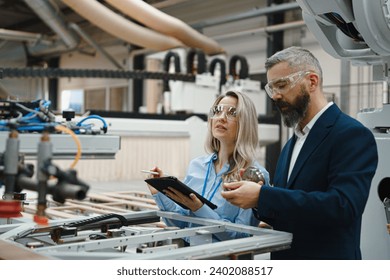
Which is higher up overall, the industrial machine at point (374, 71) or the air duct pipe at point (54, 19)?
the air duct pipe at point (54, 19)

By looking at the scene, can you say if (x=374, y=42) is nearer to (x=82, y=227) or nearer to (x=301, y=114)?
(x=301, y=114)

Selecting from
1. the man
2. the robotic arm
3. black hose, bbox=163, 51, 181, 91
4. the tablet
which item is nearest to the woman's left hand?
the tablet

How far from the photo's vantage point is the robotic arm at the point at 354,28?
164 centimetres

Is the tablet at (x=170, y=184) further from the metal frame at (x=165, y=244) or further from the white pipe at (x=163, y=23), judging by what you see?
the white pipe at (x=163, y=23)

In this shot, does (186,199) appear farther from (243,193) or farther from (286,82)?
(286,82)

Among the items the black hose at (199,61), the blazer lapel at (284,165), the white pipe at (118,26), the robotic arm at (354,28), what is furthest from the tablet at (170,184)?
the black hose at (199,61)

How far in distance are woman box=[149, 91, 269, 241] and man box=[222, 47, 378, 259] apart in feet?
0.74

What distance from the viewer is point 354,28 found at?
1.85 m

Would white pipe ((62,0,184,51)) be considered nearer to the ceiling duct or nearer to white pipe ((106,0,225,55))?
white pipe ((106,0,225,55))

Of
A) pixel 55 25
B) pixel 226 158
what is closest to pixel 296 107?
pixel 226 158

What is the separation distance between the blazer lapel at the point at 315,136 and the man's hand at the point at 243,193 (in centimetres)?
18

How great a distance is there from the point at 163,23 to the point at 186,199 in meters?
3.83

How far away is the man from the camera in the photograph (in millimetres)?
1447
